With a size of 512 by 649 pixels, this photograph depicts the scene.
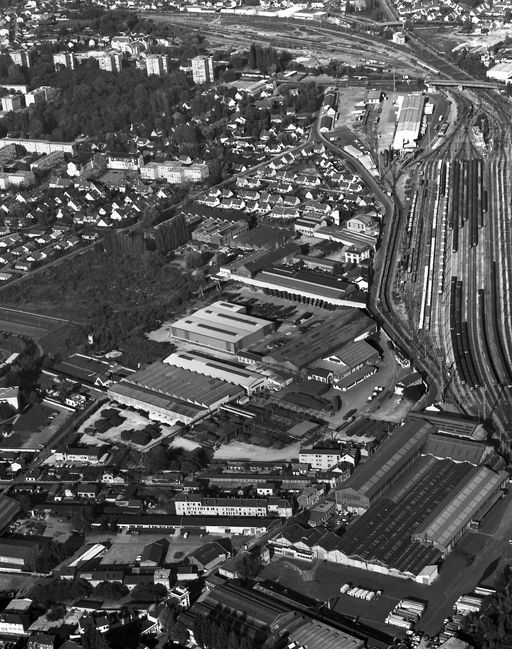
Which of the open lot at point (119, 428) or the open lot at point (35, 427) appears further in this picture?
the open lot at point (35, 427)

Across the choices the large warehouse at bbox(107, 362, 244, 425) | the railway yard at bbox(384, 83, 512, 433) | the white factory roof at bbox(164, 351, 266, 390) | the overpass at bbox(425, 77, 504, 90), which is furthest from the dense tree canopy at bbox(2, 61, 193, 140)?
the large warehouse at bbox(107, 362, 244, 425)

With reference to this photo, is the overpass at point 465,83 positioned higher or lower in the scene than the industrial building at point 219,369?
higher

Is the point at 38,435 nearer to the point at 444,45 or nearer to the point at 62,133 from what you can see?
the point at 62,133

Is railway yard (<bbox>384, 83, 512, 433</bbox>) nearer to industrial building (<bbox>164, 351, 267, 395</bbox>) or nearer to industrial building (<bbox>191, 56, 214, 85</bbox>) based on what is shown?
industrial building (<bbox>164, 351, 267, 395</bbox>)

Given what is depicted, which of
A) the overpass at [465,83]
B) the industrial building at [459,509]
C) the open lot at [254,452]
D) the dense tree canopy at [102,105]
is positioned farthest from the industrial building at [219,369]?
the overpass at [465,83]

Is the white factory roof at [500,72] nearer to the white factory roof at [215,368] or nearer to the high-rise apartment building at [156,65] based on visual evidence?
the high-rise apartment building at [156,65]

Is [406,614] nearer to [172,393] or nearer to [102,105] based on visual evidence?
[172,393]
